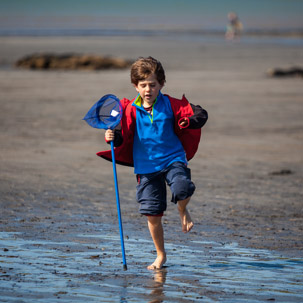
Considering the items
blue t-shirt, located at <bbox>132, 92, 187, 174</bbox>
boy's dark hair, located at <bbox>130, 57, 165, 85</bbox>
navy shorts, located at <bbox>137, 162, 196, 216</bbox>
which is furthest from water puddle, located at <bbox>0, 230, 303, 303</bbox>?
boy's dark hair, located at <bbox>130, 57, 165, 85</bbox>

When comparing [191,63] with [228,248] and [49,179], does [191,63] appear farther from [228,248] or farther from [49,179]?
[228,248]


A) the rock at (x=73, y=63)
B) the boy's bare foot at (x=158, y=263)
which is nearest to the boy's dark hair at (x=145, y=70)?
the boy's bare foot at (x=158, y=263)

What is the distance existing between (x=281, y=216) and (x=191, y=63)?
22.5 m

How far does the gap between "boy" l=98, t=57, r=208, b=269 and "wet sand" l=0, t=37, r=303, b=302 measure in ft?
1.50

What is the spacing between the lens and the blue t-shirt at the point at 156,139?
16.9 feet

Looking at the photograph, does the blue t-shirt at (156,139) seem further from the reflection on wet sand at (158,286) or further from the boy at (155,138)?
the reflection on wet sand at (158,286)

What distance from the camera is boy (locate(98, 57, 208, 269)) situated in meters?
5.10

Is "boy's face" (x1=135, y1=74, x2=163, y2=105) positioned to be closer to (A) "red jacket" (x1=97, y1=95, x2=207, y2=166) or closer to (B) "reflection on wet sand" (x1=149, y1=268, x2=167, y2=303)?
(A) "red jacket" (x1=97, y1=95, x2=207, y2=166)

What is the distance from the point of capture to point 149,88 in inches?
201

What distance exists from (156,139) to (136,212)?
186 centimetres

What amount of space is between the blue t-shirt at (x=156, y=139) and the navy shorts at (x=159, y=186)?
0.05 meters

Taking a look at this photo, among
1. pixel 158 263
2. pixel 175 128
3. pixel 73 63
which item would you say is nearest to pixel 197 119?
pixel 175 128

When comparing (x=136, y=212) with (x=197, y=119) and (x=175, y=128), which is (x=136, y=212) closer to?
(x=175, y=128)

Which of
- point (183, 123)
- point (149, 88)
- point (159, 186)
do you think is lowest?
point (159, 186)
